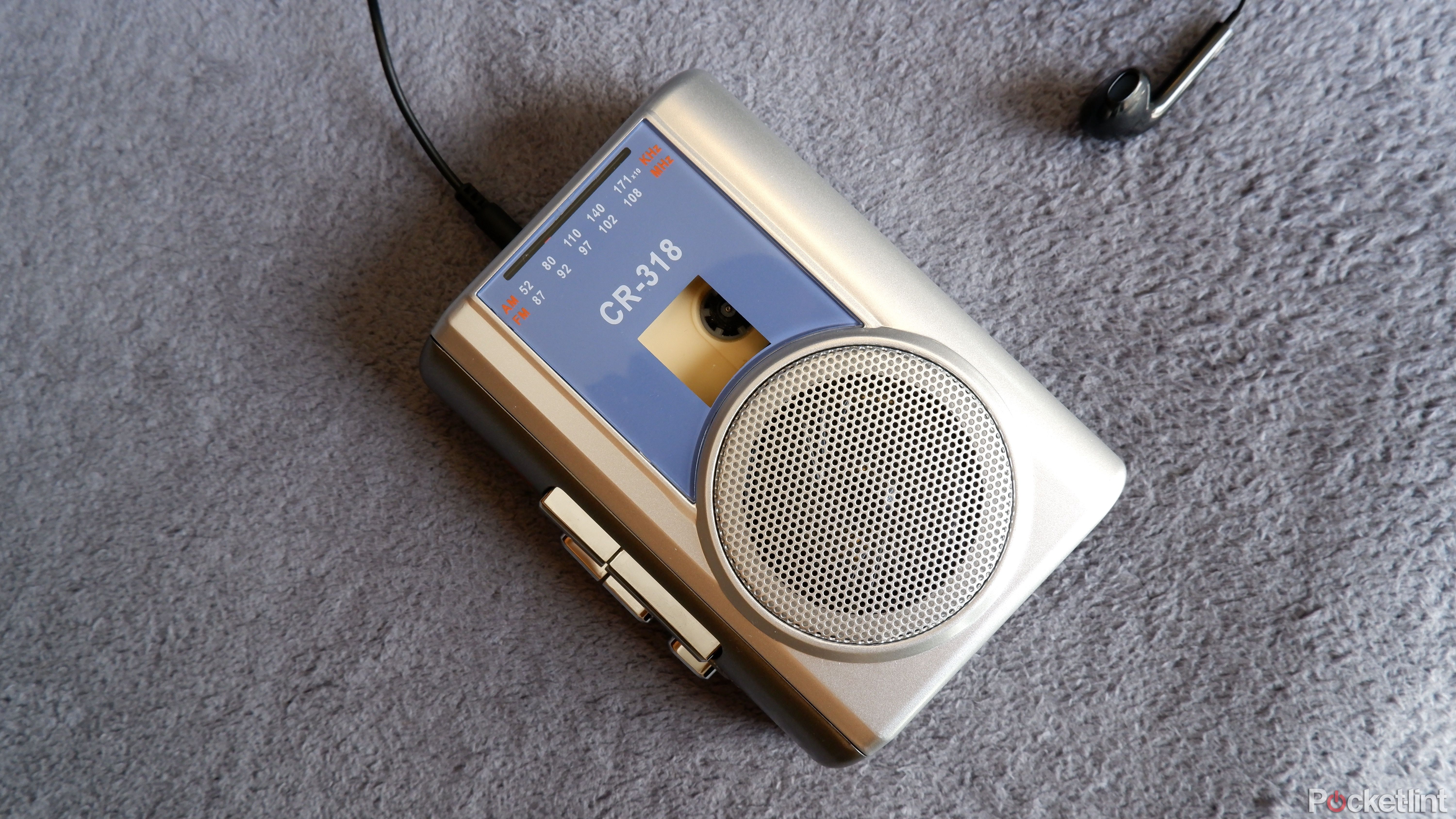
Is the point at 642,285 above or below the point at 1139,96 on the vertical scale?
above

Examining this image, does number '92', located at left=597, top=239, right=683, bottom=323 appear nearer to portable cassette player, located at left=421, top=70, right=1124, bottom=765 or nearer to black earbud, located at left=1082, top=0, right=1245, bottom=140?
portable cassette player, located at left=421, top=70, right=1124, bottom=765

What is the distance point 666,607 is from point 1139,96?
0.49m

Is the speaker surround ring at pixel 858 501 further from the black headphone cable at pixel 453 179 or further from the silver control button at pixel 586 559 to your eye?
the black headphone cable at pixel 453 179

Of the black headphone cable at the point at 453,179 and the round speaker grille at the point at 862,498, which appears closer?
the round speaker grille at the point at 862,498

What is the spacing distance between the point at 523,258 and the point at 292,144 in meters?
0.26

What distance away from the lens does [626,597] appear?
0.56 meters

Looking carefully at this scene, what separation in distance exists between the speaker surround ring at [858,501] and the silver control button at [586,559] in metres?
0.09

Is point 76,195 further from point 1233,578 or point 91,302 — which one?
point 1233,578

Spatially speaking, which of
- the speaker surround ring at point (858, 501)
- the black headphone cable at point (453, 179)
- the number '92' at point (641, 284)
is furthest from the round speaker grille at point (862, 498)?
the black headphone cable at point (453, 179)

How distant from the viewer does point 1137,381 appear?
63 cm

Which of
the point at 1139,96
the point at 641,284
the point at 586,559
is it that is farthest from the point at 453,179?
the point at 1139,96

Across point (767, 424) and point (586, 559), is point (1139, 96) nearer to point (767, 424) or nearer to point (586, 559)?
point (767, 424)

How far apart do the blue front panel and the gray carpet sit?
0.42 feet

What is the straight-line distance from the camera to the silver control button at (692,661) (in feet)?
1.86
